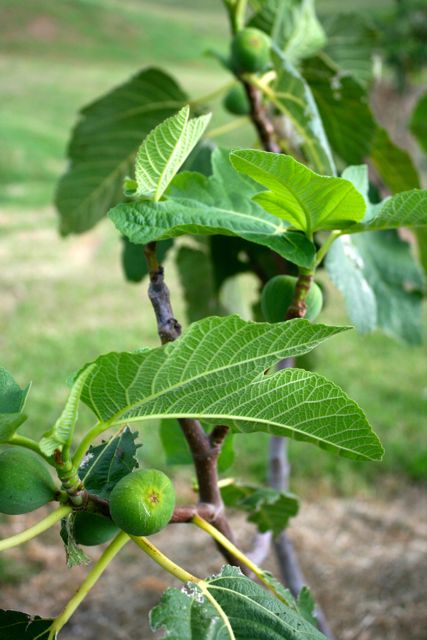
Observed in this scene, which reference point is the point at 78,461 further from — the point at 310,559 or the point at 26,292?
the point at 26,292

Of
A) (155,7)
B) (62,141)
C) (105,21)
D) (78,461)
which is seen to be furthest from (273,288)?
(155,7)

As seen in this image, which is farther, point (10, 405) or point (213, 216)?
point (213, 216)

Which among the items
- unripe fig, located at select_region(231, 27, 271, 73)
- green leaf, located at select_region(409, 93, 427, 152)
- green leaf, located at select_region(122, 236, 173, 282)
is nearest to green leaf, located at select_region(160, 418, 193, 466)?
green leaf, located at select_region(122, 236, 173, 282)

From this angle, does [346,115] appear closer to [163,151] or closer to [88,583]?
[163,151]

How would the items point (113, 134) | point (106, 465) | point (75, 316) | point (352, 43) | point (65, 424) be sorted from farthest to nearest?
point (75, 316), point (352, 43), point (113, 134), point (106, 465), point (65, 424)

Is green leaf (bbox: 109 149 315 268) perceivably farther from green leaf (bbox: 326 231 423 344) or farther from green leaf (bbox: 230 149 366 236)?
green leaf (bbox: 326 231 423 344)

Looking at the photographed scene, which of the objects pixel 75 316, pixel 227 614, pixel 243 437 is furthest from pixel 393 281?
pixel 75 316
